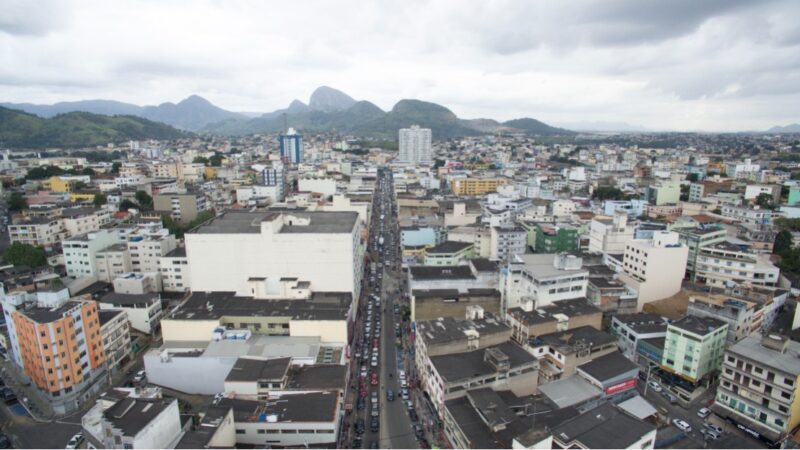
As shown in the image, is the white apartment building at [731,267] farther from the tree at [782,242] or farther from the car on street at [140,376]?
the car on street at [140,376]

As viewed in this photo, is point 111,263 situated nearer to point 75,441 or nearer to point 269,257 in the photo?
point 269,257

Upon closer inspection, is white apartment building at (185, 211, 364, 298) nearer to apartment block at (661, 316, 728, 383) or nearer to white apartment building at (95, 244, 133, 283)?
white apartment building at (95, 244, 133, 283)

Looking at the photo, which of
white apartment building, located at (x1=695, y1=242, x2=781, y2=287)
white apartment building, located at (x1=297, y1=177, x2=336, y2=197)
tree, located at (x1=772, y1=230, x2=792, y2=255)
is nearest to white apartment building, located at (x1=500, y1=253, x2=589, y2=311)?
white apartment building, located at (x1=695, y1=242, x2=781, y2=287)

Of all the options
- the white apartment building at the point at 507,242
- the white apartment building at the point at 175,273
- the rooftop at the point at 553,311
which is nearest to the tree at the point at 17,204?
the white apartment building at the point at 175,273

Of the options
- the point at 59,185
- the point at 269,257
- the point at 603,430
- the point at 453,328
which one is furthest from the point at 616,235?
the point at 59,185

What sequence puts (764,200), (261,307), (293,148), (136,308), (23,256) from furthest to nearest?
1. (293,148)
2. (764,200)
3. (23,256)
4. (136,308)
5. (261,307)

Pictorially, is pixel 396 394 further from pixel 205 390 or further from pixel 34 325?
pixel 34 325

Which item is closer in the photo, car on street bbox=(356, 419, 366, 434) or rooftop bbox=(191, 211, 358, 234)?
car on street bbox=(356, 419, 366, 434)

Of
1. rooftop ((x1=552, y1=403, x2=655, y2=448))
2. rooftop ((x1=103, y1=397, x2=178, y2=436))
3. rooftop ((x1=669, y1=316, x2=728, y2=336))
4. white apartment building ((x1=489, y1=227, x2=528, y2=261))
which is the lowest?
rooftop ((x1=552, y1=403, x2=655, y2=448))
